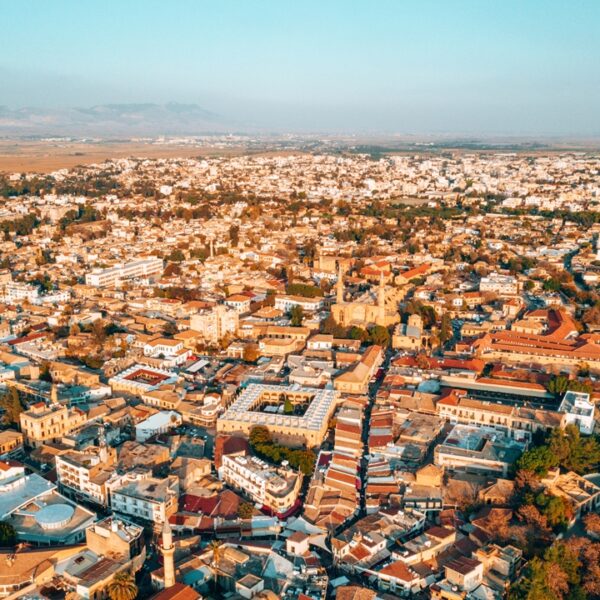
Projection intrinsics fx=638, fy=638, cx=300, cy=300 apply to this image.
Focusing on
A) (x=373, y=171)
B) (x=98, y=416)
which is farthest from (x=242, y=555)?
(x=373, y=171)

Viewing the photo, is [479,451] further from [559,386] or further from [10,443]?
[10,443]

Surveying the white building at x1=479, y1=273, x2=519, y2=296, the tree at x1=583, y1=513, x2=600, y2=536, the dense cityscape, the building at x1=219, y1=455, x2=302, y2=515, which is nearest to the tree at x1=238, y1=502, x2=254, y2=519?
the dense cityscape

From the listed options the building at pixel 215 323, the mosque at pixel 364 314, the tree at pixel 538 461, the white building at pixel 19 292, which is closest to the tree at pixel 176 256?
the white building at pixel 19 292

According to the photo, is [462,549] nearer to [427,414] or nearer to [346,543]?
[346,543]

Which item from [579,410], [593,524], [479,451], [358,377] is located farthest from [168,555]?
[579,410]

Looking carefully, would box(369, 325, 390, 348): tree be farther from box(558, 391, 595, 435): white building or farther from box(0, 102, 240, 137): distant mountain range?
box(0, 102, 240, 137): distant mountain range

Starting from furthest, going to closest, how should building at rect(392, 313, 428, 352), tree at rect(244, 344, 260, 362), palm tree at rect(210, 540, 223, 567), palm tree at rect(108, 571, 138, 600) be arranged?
building at rect(392, 313, 428, 352) → tree at rect(244, 344, 260, 362) → palm tree at rect(210, 540, 223, 567) → palm tree at rect(108, 571, 138, 600)
